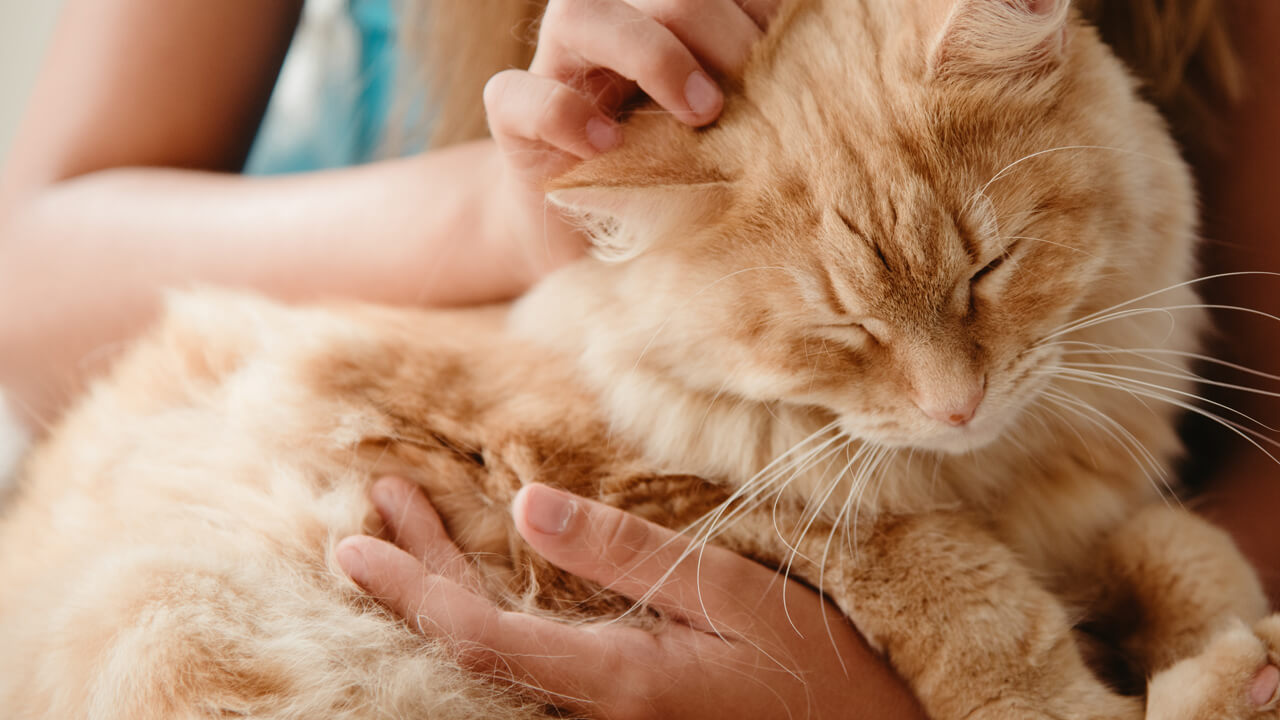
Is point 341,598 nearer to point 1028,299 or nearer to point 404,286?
point 404,286

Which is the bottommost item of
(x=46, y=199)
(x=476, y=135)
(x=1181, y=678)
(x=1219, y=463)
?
(x=1219, y=463)

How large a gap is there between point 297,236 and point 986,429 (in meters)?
1.17

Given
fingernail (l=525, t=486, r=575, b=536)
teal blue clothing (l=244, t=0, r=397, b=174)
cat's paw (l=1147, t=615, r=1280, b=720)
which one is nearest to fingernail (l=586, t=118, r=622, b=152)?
fingernail (l=525, t=486, r=575, b=536)

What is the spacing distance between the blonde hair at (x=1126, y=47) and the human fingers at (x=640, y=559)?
2.62 ft

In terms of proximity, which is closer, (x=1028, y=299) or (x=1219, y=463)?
(x=1028, y=299)

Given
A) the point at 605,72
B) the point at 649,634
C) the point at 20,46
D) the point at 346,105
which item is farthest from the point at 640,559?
the point at 20,46

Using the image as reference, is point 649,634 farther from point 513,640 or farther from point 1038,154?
point 1038,154

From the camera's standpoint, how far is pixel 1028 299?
0.88 meters

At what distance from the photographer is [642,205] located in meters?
0.88

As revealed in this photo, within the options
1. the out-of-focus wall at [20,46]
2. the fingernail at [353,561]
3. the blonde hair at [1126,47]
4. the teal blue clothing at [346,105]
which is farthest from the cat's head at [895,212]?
the out-of-focus wall at [20,46]

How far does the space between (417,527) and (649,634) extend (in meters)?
0.31

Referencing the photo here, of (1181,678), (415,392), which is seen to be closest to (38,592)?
(415,392)

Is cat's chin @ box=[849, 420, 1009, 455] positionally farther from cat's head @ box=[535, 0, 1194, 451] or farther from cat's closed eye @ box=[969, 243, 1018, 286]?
cat's closed eye @ box=[969, 243, 1018, 286]

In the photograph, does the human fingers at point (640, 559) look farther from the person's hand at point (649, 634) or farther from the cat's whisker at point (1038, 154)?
the cat's whisker at point (1038, 154)
